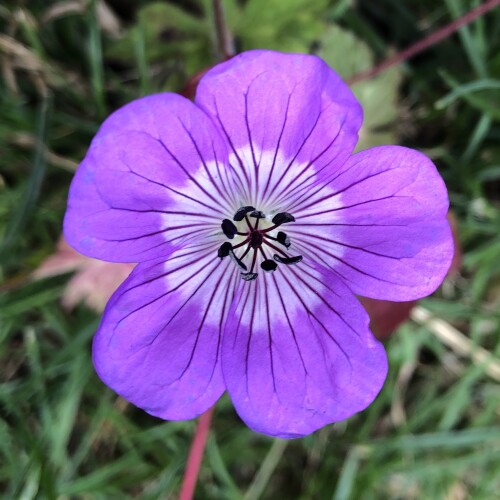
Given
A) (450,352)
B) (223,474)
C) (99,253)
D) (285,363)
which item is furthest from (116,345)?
(450,352)

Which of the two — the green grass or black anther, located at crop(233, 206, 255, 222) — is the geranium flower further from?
the green grass

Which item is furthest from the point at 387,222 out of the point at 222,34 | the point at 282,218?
the point at 222,34

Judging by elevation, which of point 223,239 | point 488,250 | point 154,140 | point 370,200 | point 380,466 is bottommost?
point 380,466

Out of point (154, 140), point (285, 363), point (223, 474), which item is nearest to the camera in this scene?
point (154, 140)

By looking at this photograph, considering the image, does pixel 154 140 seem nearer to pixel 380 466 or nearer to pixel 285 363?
pixel 285 363

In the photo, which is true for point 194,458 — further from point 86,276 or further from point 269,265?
point 269,265

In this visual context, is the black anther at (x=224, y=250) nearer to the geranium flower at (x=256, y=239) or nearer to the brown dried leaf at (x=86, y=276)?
the geranium flower at (x=256, y=239)

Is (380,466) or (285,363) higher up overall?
(285,363)

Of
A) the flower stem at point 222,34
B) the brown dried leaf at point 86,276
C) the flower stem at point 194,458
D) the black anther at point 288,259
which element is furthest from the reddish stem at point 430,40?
the flower stem at point 194,458

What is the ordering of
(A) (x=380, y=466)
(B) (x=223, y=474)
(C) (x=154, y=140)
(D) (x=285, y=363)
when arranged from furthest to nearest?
(A) (x=380, y=466) → (B) (x=223, y=474) → (D) (x=285, y=363) → (C) (x=154, y=140)
